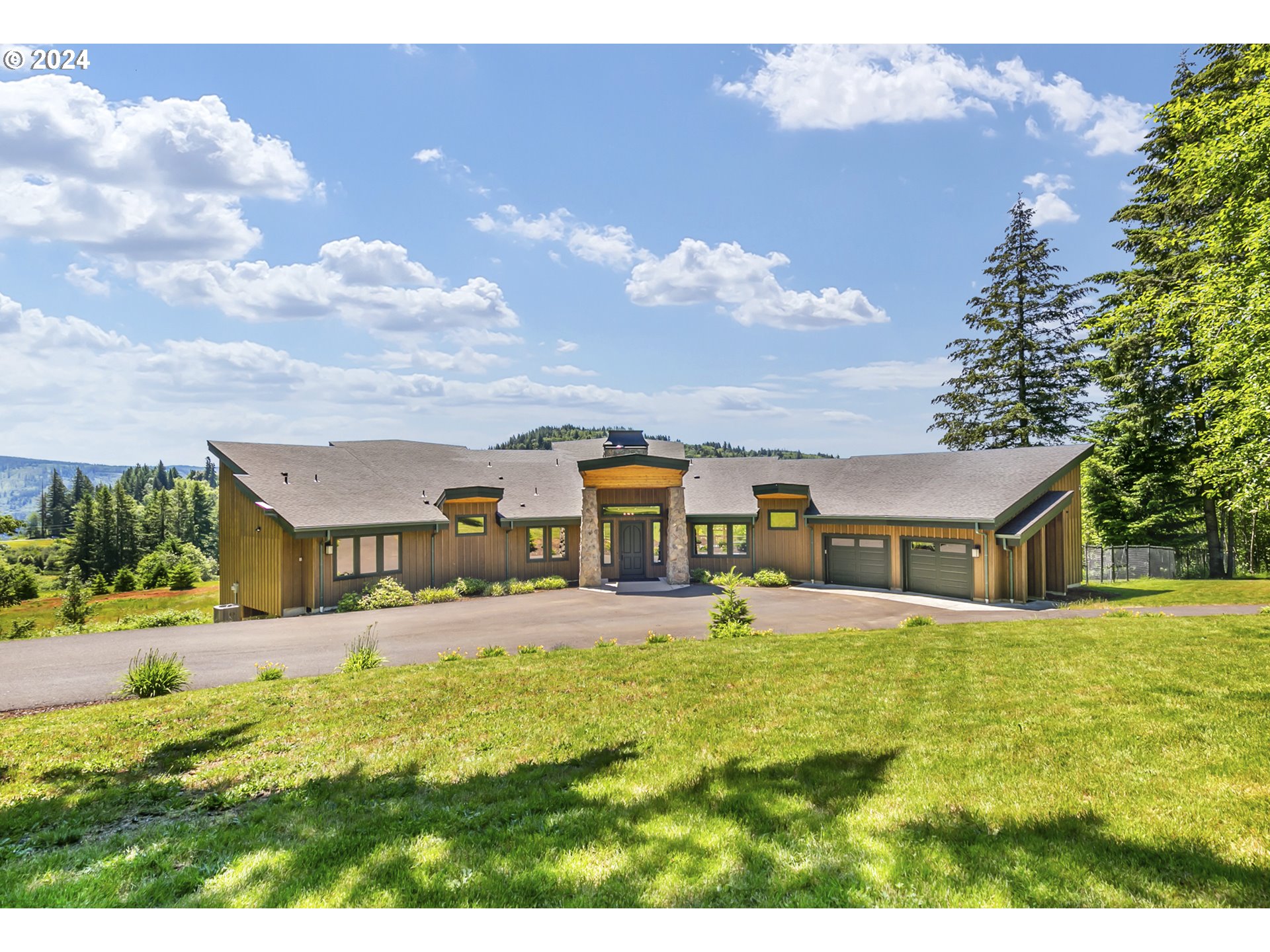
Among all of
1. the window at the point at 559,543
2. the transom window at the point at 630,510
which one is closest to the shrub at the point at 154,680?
the window at the point at 559,543

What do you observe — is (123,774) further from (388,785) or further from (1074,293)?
(1074,293)

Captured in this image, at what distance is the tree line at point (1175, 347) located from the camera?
11773 mm

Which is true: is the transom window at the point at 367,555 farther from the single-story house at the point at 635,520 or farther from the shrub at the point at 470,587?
the shrub at the point at 470,587

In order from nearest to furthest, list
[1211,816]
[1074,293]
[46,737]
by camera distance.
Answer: [1211,816] < [46,737] < [1074,293]

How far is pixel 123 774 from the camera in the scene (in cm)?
579

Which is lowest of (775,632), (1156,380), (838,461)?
(775,632)

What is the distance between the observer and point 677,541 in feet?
74.9

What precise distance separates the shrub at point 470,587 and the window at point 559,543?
10.8 feet

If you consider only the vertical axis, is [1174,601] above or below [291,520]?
below

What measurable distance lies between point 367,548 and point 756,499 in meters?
14.2

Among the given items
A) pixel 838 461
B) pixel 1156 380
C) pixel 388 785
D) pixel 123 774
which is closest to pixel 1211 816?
pixel 388 785

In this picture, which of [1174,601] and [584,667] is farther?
[1174,601]

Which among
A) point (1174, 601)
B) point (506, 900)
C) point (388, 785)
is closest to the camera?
point (506, 900)

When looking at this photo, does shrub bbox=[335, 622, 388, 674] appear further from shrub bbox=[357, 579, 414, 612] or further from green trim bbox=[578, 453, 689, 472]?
green trim bbox=[578, 453, 689, 472]
